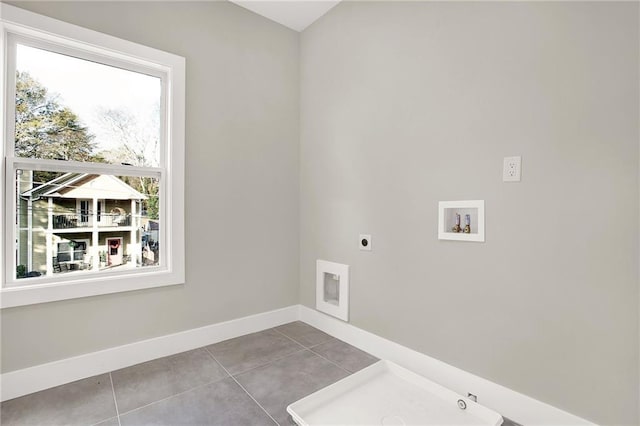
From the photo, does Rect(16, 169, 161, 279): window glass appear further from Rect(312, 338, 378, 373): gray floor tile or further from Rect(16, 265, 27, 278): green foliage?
Rect(312, 338, 378, 373): gray floor tile

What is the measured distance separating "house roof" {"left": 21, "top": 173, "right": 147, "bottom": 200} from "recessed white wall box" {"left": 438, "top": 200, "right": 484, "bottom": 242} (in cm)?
196

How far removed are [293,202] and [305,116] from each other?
771 mm

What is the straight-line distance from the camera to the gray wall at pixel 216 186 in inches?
76.2

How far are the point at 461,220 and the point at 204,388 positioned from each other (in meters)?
1.73

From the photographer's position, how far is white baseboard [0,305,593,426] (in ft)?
5.13

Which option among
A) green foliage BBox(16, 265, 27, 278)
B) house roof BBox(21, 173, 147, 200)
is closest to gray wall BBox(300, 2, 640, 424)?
house roof BBox(21, 173, 147, 200)

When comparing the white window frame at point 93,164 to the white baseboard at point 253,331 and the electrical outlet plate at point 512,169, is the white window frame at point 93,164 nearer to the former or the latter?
the white baseboard at point 253,331

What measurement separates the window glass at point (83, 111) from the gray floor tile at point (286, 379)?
1.59m

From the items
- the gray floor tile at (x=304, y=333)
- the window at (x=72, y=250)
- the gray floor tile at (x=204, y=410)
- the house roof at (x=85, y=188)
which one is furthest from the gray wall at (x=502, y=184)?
the window at (x=72, y=250)

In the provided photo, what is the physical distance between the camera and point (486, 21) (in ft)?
5.59

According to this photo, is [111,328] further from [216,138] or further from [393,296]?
[393,296]

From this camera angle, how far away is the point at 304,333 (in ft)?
8.69

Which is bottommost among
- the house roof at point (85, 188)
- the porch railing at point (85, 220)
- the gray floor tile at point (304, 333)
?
Result: the gray floor tile at point (304, 333)

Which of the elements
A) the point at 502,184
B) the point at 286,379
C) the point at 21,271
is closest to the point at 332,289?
the point at 286,379
